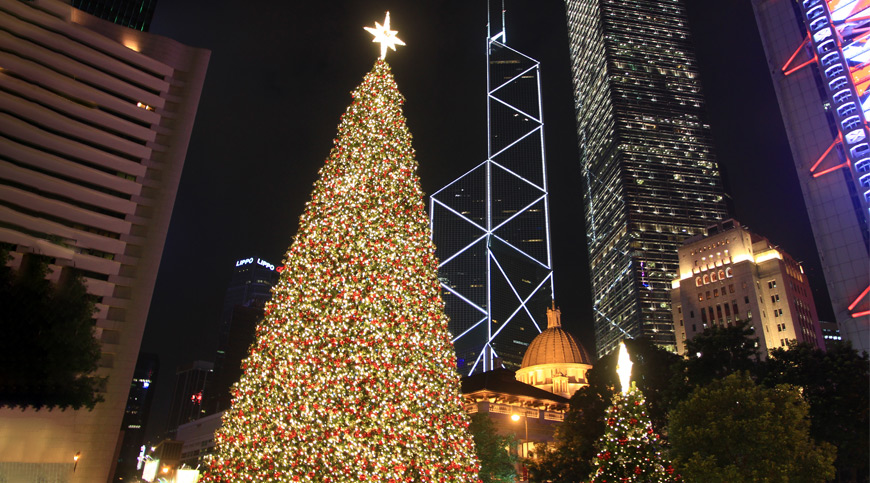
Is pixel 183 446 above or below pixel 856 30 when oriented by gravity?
below

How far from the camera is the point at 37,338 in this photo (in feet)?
42.4

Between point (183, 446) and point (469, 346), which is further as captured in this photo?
point (469, 346)

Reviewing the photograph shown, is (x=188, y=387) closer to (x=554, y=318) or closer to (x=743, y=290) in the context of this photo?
(x=554, y=318)

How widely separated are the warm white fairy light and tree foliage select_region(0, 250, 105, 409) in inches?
418

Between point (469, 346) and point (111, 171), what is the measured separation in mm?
51480

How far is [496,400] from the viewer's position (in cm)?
4134

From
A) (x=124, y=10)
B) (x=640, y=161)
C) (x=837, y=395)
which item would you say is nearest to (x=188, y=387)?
(x=124, y=10)

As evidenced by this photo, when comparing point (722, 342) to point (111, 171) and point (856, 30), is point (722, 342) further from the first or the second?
point (111, 171)

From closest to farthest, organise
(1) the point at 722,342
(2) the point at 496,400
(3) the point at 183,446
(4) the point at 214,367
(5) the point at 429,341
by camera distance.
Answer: (5) the point at 429,341, (1) the point at 722,342, (2) the point at 496,400, (3) the point at 183,446, (4) the point at 214,367

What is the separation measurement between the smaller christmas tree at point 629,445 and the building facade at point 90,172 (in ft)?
96.1

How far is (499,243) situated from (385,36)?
6540 centimetres

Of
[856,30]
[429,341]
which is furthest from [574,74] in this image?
[429,341]

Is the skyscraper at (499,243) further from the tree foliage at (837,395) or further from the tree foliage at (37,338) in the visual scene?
the tree foliage at (37,338)

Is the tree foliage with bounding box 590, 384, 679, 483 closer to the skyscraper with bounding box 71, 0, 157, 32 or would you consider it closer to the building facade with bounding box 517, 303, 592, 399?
the building facade with bounding box 517, 303, 592, 399
